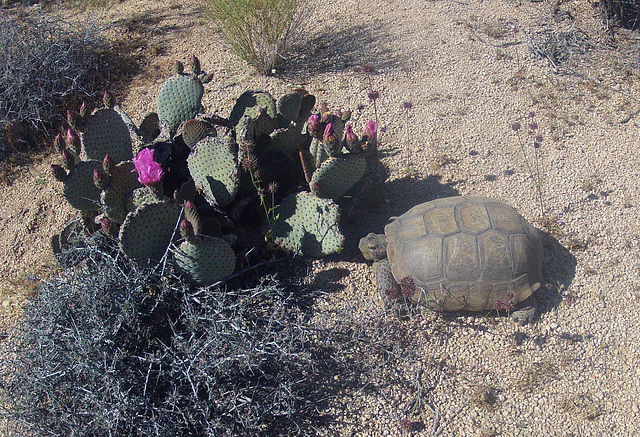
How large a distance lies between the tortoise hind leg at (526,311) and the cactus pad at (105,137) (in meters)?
3.50

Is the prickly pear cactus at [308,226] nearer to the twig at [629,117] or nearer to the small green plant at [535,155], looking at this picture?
the small green plant at [535,155]

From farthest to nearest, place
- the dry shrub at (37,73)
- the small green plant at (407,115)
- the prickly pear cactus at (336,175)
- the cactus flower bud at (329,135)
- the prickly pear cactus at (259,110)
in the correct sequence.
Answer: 1. the dry shrub at (37,73)
2. the small green plant at (407,115)
3. the prickly pear cactus at (259,110)
4. the prickly pear cactus at (336,175)
5. the cactus flower bud at (329,135)

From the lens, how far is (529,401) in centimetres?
368

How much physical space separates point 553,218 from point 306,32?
13.3ft

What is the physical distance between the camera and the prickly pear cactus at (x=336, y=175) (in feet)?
13.1

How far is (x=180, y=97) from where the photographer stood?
463 cm

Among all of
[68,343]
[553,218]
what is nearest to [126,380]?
[68,343]

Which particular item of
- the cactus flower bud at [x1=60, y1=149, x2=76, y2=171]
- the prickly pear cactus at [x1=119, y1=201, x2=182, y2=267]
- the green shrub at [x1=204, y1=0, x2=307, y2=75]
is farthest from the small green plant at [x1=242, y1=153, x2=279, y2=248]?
the green shrub at [x1=204, y1=0, x2=307, y2=75]

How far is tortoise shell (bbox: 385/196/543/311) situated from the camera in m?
3.88

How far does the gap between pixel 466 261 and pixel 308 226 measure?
4.12ft

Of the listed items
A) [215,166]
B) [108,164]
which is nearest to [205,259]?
[215,166]

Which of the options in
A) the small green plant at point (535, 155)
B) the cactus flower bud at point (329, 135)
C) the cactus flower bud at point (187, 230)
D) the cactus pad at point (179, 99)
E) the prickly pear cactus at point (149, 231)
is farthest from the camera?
the small green plant at point (535, 155)

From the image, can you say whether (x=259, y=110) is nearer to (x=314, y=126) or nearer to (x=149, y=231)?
(x=314, y=126)

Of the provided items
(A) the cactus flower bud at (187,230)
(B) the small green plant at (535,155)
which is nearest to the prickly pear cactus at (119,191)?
(A) the cactus flower bud at (187,230)
